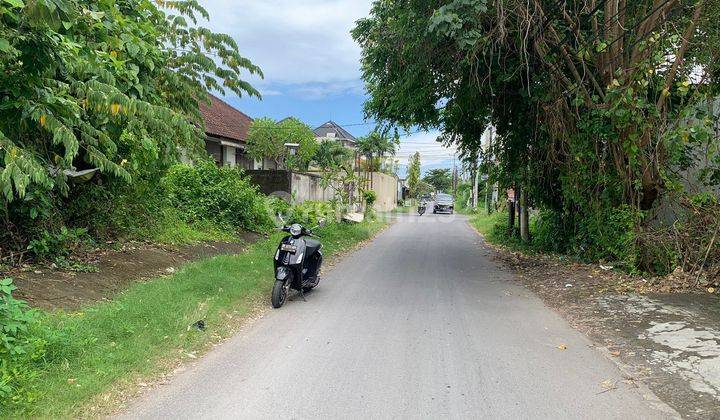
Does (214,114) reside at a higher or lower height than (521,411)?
higher

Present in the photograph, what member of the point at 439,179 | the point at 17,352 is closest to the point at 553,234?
the point at 17,352

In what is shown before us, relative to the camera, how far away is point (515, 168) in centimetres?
1432

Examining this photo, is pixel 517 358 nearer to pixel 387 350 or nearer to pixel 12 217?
pixel 387 350

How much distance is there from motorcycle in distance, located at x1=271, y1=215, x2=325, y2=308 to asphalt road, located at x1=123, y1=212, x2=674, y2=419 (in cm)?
26

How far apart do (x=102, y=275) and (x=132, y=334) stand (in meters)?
2.58

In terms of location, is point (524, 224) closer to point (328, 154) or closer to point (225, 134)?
point (225, 134)

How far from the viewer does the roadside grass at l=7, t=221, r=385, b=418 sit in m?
4.14

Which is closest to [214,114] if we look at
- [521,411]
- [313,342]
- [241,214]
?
[241,214]

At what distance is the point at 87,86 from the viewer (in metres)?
5.70

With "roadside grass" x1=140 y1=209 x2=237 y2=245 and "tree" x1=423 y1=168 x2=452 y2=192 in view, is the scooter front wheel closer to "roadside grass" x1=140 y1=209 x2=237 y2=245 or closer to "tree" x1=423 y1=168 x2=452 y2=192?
"roadside grass" x1=140 y1=209 x2=237 y2=245

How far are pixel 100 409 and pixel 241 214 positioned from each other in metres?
11.4

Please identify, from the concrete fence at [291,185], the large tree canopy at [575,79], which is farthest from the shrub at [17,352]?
the concrete fence at [291,185]

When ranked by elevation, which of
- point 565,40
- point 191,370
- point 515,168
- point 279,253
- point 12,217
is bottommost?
point 191,370

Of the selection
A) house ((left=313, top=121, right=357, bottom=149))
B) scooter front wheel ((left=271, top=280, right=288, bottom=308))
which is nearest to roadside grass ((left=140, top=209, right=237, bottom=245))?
scooter front wheel ((left=271, top=280, right=288, bottom=308))
